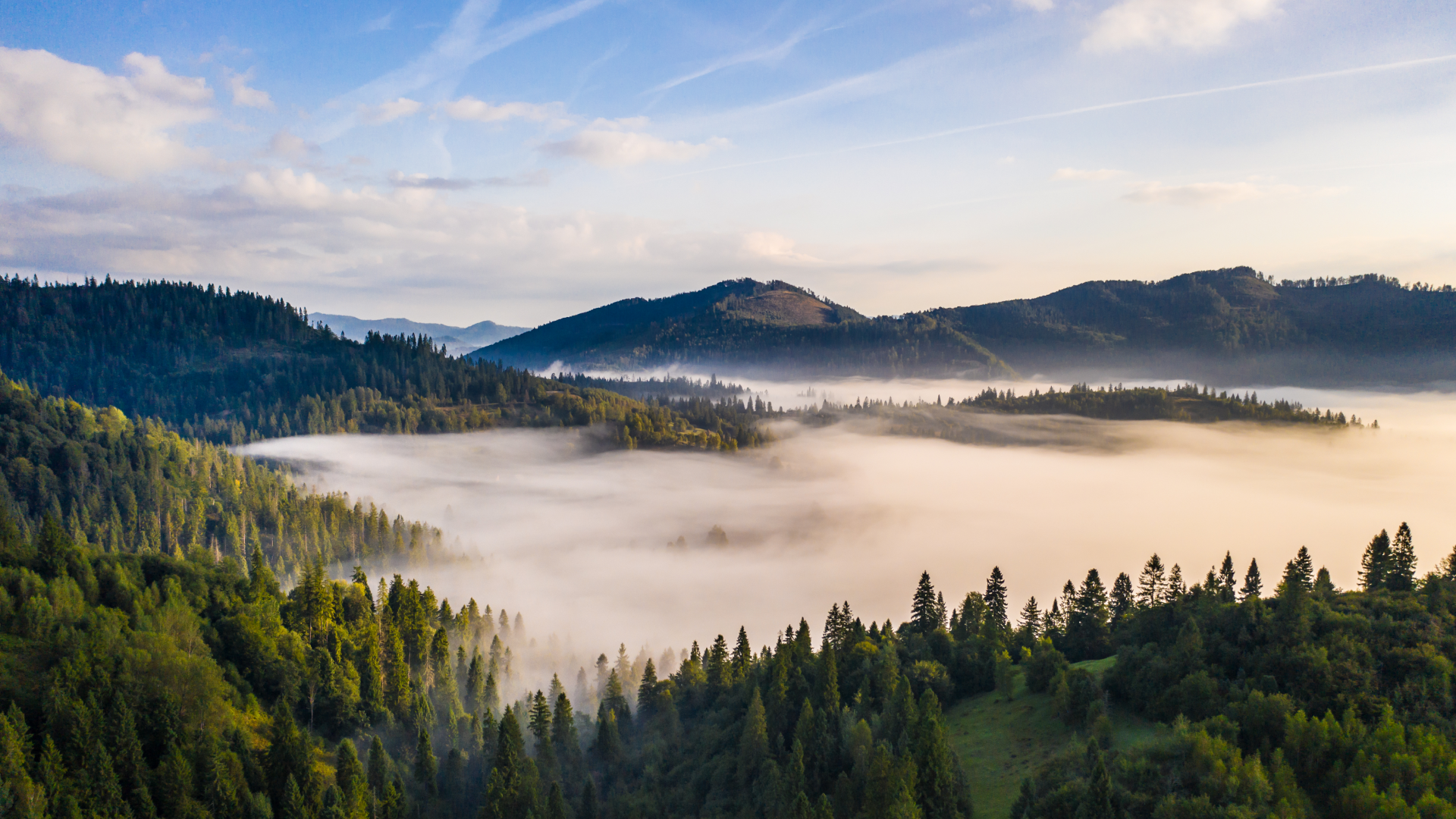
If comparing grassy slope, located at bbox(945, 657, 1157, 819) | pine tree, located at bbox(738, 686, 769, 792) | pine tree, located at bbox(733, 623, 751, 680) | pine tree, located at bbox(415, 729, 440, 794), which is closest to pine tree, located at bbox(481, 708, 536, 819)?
pine tree, located at bbox(415, 729, 440, 794)

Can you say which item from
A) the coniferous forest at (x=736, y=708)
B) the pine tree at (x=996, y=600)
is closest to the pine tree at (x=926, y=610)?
the coniferous forest at (x=736, y=708)

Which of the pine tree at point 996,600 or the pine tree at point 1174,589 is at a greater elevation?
the pine tree at point 1174,589

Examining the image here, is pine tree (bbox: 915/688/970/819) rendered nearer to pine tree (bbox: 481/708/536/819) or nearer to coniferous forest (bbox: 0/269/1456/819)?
coniferous forest (bbox: 0/269/1456/819)

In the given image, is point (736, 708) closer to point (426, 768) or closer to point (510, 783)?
point (510, 783)

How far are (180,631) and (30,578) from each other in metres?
16.1

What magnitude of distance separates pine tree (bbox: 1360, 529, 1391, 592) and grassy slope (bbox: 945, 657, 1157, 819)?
127 ft

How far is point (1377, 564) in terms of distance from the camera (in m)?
103

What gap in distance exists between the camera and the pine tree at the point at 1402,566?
98.6m

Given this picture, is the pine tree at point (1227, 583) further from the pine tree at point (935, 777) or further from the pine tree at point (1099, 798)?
the pine tree at point (935, 777)

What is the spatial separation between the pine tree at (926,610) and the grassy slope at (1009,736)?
22.7 m

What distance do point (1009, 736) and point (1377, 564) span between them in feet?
207

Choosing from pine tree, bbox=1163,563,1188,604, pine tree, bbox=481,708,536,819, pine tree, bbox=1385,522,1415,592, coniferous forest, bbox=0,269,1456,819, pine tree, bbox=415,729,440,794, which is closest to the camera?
coniferous forest, bbox=0,269,1456,819

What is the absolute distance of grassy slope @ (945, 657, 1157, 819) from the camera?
3103 inches

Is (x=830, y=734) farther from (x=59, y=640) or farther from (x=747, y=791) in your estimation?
(x=59, y=640)
